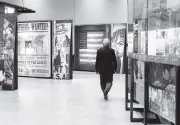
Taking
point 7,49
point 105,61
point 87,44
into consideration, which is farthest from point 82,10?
point 105,61

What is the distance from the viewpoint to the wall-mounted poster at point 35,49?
582 inches

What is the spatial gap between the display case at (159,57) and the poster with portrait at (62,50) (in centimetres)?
849

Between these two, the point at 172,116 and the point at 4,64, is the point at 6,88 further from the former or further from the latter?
the point at 172,116

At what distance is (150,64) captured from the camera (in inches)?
185

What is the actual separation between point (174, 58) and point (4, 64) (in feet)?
26.8

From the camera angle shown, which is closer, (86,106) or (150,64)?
(150,64)

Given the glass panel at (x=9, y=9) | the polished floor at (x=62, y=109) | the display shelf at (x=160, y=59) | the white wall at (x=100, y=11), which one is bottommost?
the polished floor at (x=62, y=109)

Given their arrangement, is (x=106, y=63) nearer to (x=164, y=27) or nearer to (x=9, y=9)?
(x=164, y=27)

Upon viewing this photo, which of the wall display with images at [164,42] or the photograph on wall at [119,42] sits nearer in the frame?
the wall display with images at [164,42]

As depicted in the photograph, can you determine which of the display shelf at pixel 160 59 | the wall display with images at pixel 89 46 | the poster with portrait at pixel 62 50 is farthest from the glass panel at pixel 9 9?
the wall display with images at pixel 89 46

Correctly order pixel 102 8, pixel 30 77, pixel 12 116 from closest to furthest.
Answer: pixel 12 116, pixel 30 77, pixel 102 8

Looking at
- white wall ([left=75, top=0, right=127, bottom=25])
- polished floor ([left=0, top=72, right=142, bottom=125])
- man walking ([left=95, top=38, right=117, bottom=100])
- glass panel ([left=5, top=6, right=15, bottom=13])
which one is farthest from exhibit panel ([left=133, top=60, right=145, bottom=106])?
white wall ([left=75, top=0, right=127, bottom=25])

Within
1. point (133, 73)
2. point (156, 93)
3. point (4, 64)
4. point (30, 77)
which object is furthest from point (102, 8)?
point (156, 93)

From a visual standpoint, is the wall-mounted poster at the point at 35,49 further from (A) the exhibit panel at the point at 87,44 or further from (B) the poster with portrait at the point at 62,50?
(A) the exhibit panel at the point at 87,44
